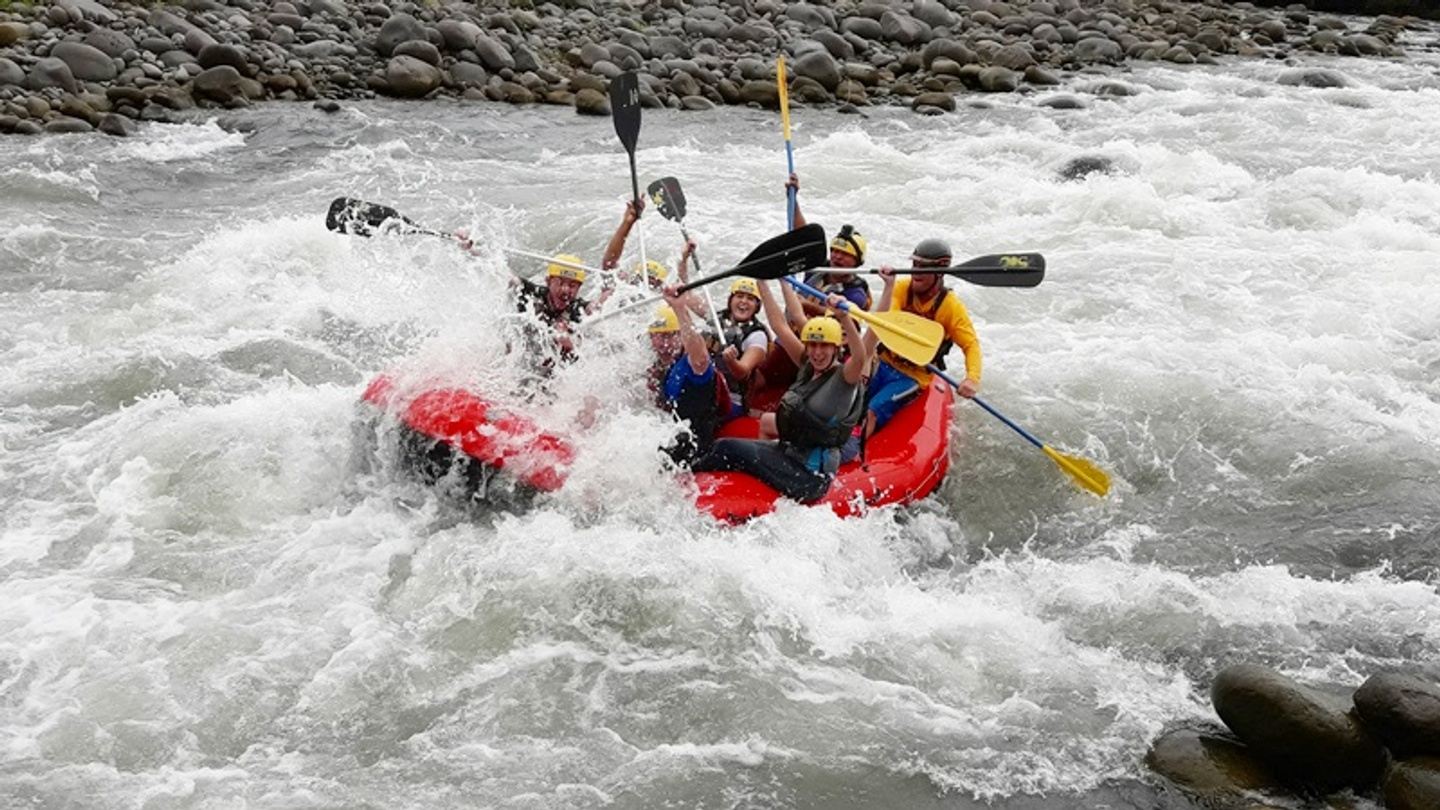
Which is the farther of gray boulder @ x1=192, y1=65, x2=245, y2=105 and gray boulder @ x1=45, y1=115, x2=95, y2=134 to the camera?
gray boulder @ x1=192, y1=65, x2=245, y2=105

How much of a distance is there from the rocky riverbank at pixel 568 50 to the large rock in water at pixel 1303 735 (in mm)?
11294

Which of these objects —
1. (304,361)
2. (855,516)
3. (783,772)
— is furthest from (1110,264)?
(783,772)

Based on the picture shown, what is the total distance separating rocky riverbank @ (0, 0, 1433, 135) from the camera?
1373cm

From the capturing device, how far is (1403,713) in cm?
462

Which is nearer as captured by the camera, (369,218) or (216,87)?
(369,218)

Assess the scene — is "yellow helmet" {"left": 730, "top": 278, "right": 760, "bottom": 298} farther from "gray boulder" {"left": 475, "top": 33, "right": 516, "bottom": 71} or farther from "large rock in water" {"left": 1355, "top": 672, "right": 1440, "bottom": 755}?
"gray boulder" {"left": 475, "top": 33, "right": 516, "bottom": 71}

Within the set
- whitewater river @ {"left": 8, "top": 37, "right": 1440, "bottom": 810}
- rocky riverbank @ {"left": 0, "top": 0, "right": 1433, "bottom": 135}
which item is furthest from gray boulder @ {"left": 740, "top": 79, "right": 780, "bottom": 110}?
whitewater river @ {"left": 8, "top": 37, "right": 1440, "bottom": 810}

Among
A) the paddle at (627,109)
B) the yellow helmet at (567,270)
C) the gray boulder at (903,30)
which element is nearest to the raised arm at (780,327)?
the yellow helmet at (567,270)

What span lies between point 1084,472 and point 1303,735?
2296 millimetres

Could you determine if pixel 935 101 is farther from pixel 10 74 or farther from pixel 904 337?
pixel 904 337

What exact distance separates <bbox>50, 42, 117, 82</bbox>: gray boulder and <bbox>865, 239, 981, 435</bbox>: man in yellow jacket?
32.4 feet

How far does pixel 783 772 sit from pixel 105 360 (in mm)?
5221

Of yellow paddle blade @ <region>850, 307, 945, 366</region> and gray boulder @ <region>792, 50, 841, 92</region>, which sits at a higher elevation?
yellow paddle blade @ <region>850, 307, 945, 366</region>

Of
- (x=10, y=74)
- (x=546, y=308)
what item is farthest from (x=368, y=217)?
(x=10, y=74)
